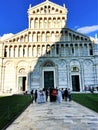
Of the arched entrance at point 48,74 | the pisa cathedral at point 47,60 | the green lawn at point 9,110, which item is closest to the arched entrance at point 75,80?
the pisa cathedral at point 47,60

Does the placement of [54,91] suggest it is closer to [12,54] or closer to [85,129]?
[85,129]

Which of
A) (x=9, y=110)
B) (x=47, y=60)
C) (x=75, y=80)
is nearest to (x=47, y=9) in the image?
(x=47, y=60)

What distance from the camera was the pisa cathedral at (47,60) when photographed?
30.7 m

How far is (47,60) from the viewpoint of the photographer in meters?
31.6

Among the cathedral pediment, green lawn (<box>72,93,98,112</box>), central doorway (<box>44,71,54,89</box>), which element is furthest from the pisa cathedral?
green lawn (<box>72,93,98,112</box>)

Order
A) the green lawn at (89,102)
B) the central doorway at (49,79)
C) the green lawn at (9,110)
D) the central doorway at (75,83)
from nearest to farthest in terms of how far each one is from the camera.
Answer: the green lawn at (9,110) < the green lawn at (89,102) < the central doorway at (75,83) < the central doorway at (49,79)

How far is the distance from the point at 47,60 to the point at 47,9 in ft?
32.5

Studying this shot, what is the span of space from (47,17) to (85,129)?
95.5 ft

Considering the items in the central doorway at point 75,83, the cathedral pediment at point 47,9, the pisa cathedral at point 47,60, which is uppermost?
the cathedral pediment at point 47,9

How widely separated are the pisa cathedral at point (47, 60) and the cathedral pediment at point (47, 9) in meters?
2.59

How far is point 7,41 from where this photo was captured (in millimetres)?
31797

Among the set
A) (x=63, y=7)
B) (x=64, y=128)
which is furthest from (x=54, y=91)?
(x=63, y=7)

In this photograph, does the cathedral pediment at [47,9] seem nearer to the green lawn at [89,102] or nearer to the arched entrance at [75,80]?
the arched entrance at [75,80]

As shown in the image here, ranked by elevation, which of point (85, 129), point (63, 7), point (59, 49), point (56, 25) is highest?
point (63, 7)
